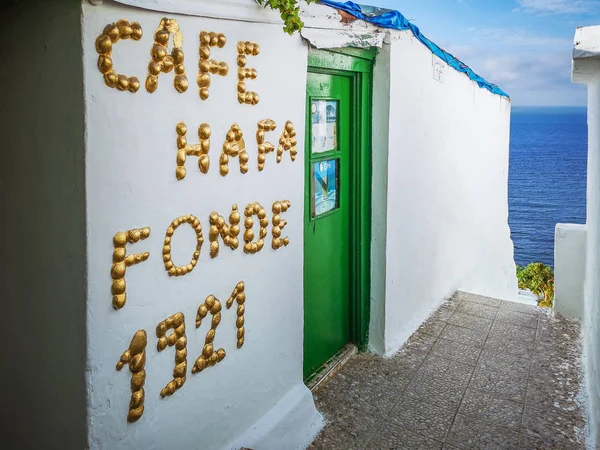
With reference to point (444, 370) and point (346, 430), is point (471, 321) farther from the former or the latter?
point (346, 430)

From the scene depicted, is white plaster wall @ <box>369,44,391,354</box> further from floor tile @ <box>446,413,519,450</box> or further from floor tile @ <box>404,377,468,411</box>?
floor tile @ <box>446,413,519,450</box>

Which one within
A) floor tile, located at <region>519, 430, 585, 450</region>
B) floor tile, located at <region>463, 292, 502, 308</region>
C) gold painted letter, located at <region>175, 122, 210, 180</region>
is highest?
gold painted letter, located at <region>175, 122, 210, 180</region>

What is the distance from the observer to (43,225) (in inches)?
88.4

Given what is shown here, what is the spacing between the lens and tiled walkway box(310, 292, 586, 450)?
3617 mm

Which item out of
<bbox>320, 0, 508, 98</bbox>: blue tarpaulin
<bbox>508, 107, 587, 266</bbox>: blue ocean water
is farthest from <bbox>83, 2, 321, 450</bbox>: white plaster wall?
<bbox>508, 107, 587, 266</bbox>: blue ocean water

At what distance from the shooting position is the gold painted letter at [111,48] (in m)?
2.05

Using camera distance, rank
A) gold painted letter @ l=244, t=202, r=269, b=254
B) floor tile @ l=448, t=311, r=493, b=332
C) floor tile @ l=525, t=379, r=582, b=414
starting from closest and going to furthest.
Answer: gold painted letter @ l=244, t=202, r=269, b=254 < floor tile @ l=525, t=379, r=582, b=414 < floor tile @ l=448, t=311, r=493, b=332

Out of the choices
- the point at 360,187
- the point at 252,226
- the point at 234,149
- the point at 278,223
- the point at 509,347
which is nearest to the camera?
the point at 234,149

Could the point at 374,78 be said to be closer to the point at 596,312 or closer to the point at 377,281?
the point at 377,281

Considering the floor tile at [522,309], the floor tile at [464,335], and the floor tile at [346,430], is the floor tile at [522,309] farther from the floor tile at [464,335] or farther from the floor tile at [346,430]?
the floor tile at [346,430]

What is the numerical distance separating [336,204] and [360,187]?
305 mm

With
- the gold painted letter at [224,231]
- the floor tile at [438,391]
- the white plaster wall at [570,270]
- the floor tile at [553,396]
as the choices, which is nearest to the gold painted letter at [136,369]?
the gold painted letter at [224,231]

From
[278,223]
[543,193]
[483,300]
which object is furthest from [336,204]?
[543,193]

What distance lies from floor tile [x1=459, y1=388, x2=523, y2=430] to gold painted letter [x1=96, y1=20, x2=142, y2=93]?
10.6ft
